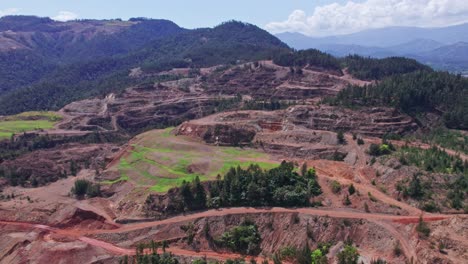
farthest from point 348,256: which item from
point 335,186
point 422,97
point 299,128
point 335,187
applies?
point 422,97

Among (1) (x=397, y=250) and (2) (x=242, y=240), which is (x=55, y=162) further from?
(1) (x=397, y=250)

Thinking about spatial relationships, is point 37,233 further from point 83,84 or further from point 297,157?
point 83,84

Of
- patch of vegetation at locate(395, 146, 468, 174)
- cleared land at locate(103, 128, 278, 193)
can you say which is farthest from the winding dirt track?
patch of vegetation at locate(395, 146, 468, 174)

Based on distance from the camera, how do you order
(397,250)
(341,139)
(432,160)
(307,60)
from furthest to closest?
(307,60) < (341,139) < (432,160) < (397,250)

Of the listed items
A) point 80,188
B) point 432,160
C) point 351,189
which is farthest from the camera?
point 80,188

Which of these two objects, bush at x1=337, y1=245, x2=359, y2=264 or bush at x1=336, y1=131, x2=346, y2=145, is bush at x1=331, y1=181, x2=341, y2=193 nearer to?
bush at x1=337, y1=245, x2=359, y2=264

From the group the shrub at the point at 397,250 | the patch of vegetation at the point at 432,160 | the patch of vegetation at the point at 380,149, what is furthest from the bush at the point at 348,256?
the patch of vegetation at the point at 380,149
